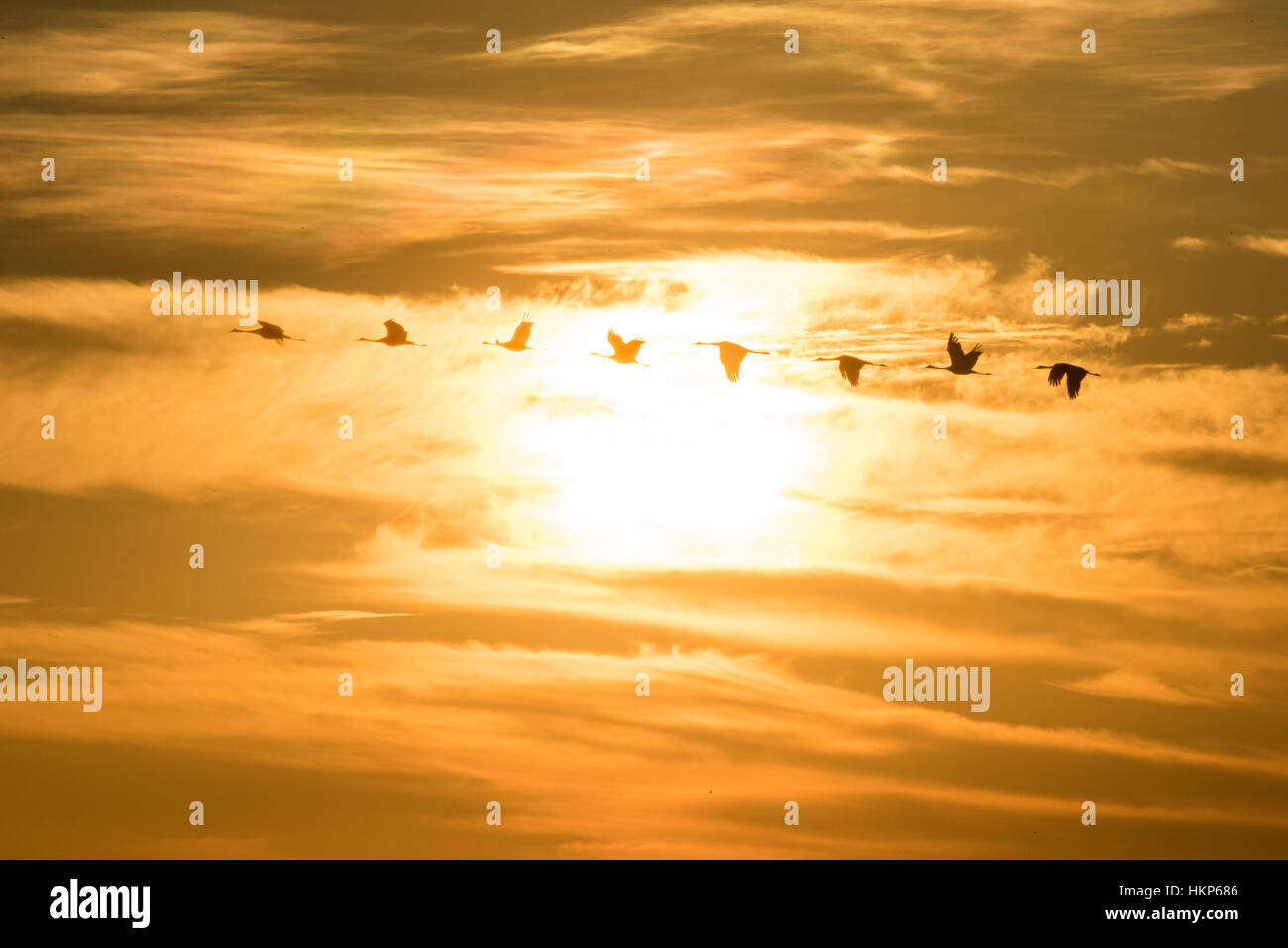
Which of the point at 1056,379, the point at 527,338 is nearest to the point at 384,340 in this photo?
the point at 527,338
